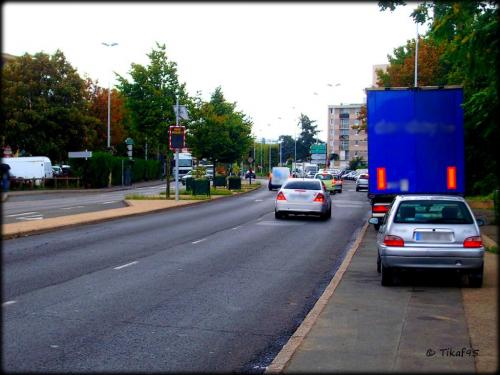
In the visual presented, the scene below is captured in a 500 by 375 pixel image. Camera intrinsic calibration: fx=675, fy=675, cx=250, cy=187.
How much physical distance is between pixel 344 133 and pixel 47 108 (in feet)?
345

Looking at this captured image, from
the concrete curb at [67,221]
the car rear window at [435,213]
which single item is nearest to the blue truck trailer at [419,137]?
the car rear window at [435,213]

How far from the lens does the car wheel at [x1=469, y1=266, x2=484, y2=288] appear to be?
10520 millimetres

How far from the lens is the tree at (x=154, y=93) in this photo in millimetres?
36625

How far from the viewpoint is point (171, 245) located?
17.3 m

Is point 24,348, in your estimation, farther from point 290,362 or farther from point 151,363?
point 290,362

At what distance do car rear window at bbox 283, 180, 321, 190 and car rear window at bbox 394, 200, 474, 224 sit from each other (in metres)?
15.1

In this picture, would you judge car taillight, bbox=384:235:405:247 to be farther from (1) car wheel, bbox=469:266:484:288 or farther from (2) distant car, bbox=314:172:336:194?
(2) distant car, bbox=314:172:336:194

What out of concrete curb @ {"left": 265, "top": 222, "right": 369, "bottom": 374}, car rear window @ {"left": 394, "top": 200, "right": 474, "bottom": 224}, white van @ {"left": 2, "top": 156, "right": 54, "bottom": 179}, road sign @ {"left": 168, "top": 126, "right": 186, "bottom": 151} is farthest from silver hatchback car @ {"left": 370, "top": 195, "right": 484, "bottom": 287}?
white van @ {"left": 2, "top": 156, "right": 54, "bottom": 179}

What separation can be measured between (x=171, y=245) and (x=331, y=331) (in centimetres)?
997

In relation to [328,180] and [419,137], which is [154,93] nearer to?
[328,180]

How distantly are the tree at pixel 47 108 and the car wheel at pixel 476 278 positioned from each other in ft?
147

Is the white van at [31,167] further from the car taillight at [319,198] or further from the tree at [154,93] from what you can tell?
the car taillight at [319,198]

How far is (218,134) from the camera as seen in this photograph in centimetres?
4912

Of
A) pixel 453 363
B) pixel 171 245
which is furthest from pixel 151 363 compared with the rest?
pixel 171 245
